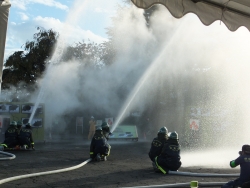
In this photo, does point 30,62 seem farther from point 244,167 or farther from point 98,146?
point 244,167

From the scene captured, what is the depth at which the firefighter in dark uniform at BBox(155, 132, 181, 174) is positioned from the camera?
1034 cm

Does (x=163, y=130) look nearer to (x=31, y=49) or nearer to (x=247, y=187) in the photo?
(x=247, y=187)

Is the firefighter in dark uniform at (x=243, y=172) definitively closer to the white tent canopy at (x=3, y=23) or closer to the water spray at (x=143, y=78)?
the white tent canopy at (x=3, y=23)

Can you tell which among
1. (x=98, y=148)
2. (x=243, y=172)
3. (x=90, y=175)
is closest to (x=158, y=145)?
(x=90, y=175)

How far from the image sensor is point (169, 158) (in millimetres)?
10375

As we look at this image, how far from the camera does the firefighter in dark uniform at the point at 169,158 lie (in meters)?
10.3

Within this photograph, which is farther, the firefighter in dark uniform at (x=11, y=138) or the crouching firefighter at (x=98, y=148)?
the firefighter in dark uniform at (x=11, y=138)

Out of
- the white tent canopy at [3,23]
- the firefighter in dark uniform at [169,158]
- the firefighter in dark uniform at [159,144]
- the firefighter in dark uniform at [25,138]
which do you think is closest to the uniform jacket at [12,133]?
the firefighter in dark uniform at [25,138]

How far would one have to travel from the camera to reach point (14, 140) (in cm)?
1644

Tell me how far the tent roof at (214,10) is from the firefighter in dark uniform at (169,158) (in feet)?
15.7

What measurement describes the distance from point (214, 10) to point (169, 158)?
5.15m

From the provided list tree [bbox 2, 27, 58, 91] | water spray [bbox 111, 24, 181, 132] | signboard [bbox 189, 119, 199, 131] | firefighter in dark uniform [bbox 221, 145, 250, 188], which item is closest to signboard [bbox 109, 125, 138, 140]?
signboard [bbox 189, 119, 199, 131]

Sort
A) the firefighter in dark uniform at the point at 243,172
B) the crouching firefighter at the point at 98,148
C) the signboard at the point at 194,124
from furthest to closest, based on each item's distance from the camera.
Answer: the signboard at the point at 194,124, the crouching firefighter at the point at 98,148, the firefighter in dark uniform at the point at 243,172

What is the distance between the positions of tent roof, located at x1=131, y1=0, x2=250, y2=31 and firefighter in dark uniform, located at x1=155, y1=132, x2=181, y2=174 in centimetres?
480
